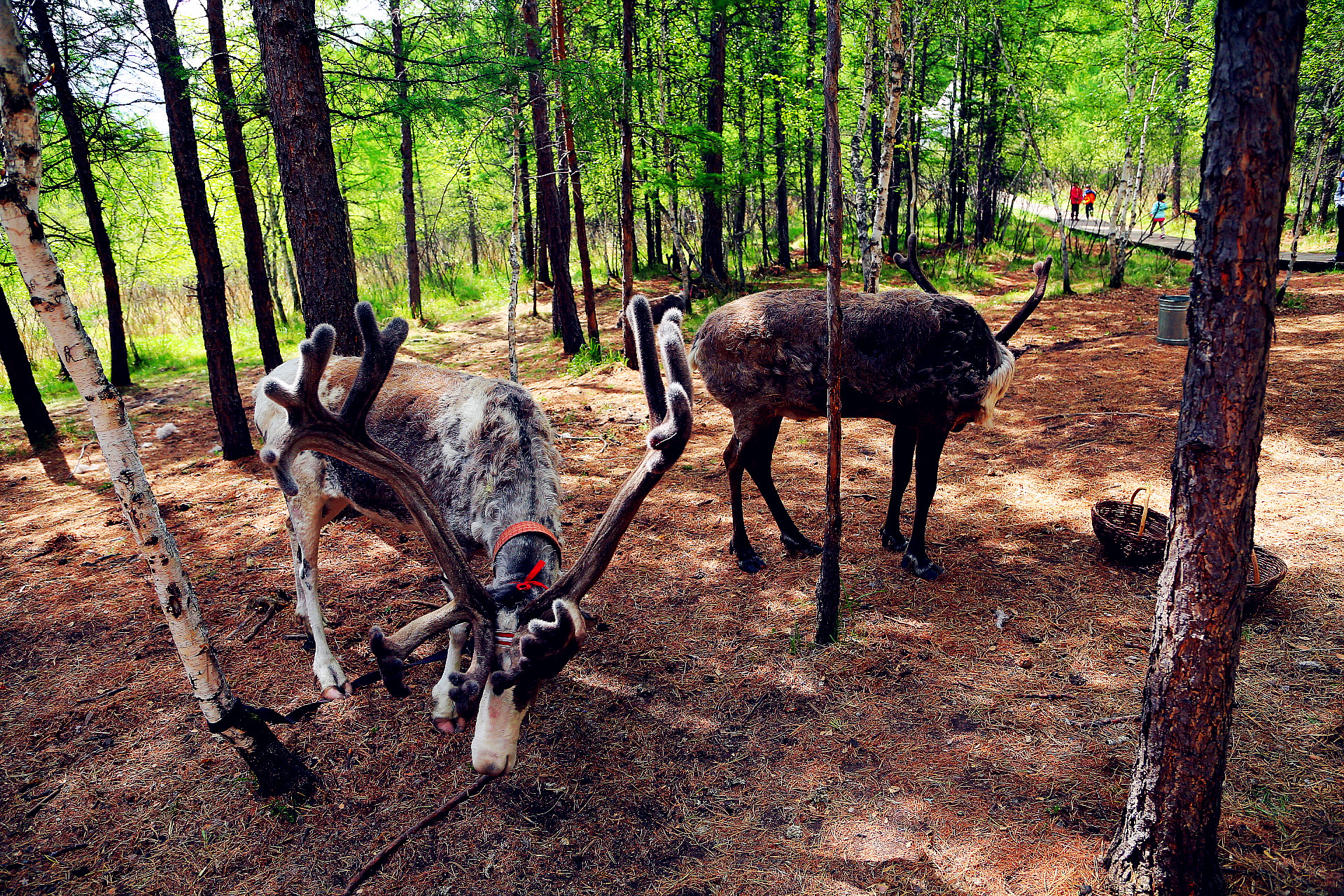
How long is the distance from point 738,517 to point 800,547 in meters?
0.63

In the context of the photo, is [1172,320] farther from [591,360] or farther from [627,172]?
[591,360]

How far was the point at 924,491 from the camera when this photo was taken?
5.06 metres

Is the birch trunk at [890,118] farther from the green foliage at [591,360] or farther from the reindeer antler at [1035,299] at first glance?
the reindeer antler at [1035,299]

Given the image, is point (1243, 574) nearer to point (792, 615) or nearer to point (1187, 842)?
point (1187, 842)

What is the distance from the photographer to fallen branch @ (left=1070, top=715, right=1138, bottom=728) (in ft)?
11.6

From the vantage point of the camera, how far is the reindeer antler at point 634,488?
111 inches

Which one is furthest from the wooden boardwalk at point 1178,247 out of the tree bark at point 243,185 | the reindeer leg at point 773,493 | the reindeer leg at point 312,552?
the tree bark at point 243,185

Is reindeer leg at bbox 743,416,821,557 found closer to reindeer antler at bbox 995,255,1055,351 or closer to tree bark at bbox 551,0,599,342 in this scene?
reindeer antler at bbox 995,255,1055,351

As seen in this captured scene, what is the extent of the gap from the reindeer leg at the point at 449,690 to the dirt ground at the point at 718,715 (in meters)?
0.45

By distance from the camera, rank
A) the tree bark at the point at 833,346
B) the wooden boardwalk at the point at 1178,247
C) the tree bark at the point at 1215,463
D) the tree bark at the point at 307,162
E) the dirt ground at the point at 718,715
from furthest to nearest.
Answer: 1. the wooden boardwalk at the point at 1178,247
2. the tree bark at the point at 307,162
3. the tree bark at the point at 833,346
4. the dirt ground at the point at 718,715
5. the tree bark at the point at 1215,463

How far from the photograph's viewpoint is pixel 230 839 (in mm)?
3131

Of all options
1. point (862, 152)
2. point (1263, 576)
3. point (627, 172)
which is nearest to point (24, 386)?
point (627, 172)

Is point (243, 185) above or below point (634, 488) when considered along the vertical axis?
above

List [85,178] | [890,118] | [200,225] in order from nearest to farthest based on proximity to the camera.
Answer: [200,225], [85,178], [890,118]
